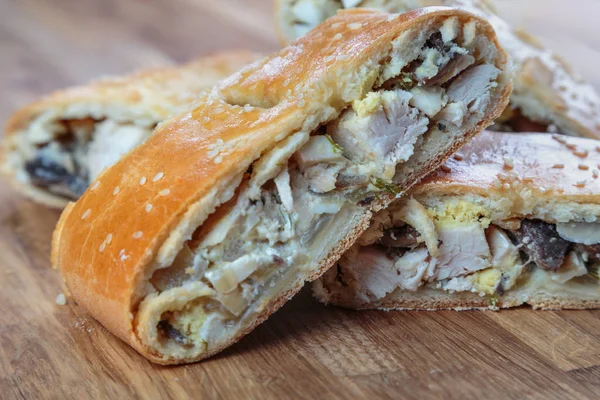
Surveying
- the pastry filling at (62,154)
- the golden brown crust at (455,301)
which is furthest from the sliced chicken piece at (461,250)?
the pastry filling at (62,154)

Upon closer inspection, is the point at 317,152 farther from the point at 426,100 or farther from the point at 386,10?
the point at 386,10

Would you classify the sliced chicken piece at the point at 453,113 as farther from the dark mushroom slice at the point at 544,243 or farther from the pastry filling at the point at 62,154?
the pastry filling at the point at 62,154

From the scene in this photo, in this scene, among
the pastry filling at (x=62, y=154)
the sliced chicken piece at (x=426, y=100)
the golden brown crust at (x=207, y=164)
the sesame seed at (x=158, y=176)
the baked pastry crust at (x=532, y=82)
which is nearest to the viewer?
the golden brown crust at (x=207, y=164)

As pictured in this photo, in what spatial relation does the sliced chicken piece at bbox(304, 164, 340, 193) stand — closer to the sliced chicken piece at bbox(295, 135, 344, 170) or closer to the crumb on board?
the sliced chicken piece at bbox(295, 135, 344, 170)

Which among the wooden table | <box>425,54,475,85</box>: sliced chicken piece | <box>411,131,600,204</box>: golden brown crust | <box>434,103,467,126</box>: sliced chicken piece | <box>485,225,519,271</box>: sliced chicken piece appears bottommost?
the wooden table

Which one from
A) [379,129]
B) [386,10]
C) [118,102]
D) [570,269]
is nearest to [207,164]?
[379,129]

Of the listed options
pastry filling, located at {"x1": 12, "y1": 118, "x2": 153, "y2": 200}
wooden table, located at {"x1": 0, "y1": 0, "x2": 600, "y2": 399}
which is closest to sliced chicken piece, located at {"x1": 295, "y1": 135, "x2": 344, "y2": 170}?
wooden table, located at {"x1": 0, "y1": 0, "x2": 600, "y2": 399}
